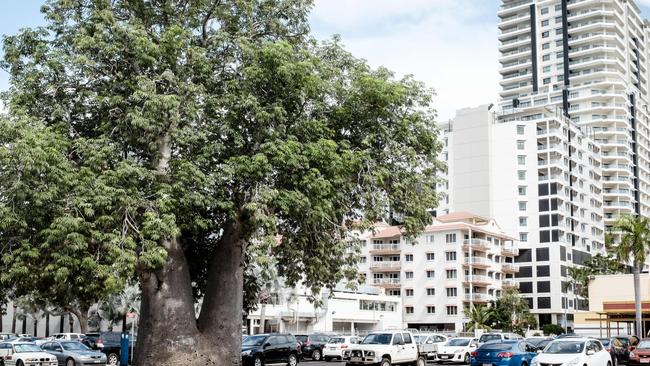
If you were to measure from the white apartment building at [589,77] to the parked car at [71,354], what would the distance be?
101 m

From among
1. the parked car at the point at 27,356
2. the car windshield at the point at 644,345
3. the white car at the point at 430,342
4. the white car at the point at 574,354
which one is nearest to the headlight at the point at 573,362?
the white car at the point at 574,354

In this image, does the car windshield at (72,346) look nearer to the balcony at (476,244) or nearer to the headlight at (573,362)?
the headlight at (573,362)

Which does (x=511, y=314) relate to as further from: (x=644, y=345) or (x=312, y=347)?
(x=644, y=345)

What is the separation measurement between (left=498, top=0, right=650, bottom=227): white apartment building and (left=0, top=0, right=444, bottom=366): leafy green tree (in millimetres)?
104763

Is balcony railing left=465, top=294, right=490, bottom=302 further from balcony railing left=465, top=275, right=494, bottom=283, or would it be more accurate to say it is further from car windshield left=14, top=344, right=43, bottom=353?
car windshield left=14, top=344, right=43, bottom=353

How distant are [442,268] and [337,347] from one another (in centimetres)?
5578

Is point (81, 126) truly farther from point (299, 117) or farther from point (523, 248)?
point (523, 248)

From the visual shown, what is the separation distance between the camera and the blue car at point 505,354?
29797 millimetres

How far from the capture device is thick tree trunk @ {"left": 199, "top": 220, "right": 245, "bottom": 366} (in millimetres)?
24922

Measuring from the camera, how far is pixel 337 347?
47.5 meters

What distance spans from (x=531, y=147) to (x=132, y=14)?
101652 millimetres

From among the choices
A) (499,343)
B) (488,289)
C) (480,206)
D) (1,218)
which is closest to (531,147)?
(480,206)

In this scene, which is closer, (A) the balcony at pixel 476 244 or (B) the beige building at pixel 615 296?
(B) the beige building at pixel 615 296

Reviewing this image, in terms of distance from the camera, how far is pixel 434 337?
46312mm
